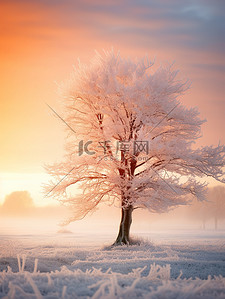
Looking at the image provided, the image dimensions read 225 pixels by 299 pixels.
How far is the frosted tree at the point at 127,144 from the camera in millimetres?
15492

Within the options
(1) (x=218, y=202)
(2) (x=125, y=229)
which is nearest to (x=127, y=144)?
(2) (x=125, y=229)

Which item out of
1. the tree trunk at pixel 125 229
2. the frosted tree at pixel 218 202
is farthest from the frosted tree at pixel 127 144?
the frosted tree at pixel 218 202

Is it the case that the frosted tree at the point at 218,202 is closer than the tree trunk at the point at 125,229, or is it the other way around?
the tree trunk at the point at 125,229

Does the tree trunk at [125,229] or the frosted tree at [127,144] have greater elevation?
the frosted tree at [127,144]

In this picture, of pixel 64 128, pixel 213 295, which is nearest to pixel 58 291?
pixel 213 295

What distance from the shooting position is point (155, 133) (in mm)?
16469

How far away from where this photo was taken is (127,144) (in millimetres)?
15273

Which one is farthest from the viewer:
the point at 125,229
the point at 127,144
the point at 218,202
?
the point at 218,202

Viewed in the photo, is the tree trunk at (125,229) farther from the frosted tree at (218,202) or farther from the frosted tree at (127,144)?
the frosted tree at (218,202)

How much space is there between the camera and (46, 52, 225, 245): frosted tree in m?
15.5

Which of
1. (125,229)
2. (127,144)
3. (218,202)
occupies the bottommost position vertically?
(125,229)

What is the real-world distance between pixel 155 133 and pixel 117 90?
11.3ft

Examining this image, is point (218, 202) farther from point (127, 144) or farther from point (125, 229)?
point (127, 144)

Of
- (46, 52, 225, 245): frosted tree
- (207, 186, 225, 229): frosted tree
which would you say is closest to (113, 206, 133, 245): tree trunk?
(46, 52, 225, 245): frosted tree
